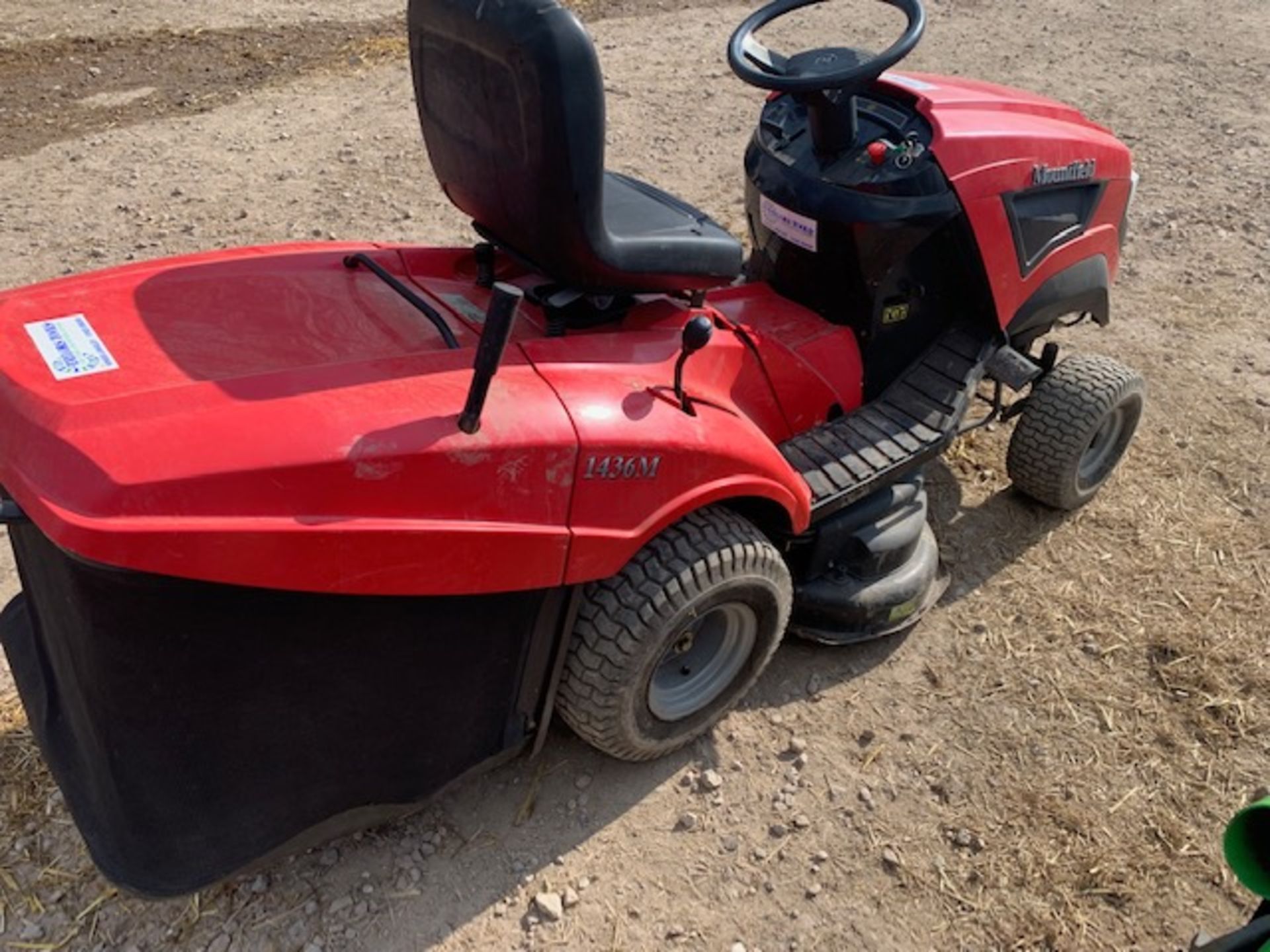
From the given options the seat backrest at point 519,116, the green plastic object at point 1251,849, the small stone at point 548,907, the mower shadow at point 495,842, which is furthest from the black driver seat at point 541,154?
the green plastic object at point 1251,849

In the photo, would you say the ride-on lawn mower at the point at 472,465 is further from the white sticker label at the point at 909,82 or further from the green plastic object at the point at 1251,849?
the green plastic object at the point at 1251,849

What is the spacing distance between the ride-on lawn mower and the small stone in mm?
313

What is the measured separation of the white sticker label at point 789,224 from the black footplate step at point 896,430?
1.57 ft

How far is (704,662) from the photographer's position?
264 cm

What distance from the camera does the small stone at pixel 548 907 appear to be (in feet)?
7.68

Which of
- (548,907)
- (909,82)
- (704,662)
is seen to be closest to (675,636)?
(704,662)

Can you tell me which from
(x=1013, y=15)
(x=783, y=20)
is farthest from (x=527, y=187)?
(x=1013, y=15)

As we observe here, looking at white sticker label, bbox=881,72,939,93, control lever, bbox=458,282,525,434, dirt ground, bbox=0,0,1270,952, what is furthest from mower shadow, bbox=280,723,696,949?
white sticker label, bbox=881,72,939,93

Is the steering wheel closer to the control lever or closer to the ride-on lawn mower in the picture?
the ride-on lawn mower

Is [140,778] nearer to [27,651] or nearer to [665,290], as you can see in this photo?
[27,651]

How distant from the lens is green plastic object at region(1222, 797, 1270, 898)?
1.80 m

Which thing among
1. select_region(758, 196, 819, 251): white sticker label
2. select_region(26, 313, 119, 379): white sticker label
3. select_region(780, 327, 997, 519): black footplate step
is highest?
select_region(26, 313, 119, 379): white sticker label

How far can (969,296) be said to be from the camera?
10.5ft

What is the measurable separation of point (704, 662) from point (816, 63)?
152 cm
